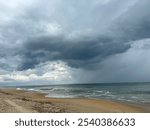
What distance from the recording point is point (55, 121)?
45.0 ft

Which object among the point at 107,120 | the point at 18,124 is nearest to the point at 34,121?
the point at 18,124

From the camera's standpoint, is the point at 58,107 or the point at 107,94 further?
the point at 107,94

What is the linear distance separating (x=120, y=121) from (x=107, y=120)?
726mm

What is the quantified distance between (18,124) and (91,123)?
3809 mm

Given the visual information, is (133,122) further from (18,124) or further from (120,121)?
(18,124)

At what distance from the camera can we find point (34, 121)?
45.1 feet

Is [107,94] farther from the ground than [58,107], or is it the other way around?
[58,107]

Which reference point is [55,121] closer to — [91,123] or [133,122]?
[91,123]

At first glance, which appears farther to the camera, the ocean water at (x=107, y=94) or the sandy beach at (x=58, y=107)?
the ocean water at (x=107, y=94)

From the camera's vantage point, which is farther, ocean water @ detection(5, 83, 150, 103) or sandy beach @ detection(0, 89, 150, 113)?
ocean water @ detection(5, 83, 150, 103)

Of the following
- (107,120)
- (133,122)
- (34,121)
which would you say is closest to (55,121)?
(34,121)

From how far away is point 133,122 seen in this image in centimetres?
1429

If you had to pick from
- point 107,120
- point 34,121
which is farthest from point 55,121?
point 107,120

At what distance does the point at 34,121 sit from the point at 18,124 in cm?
83
